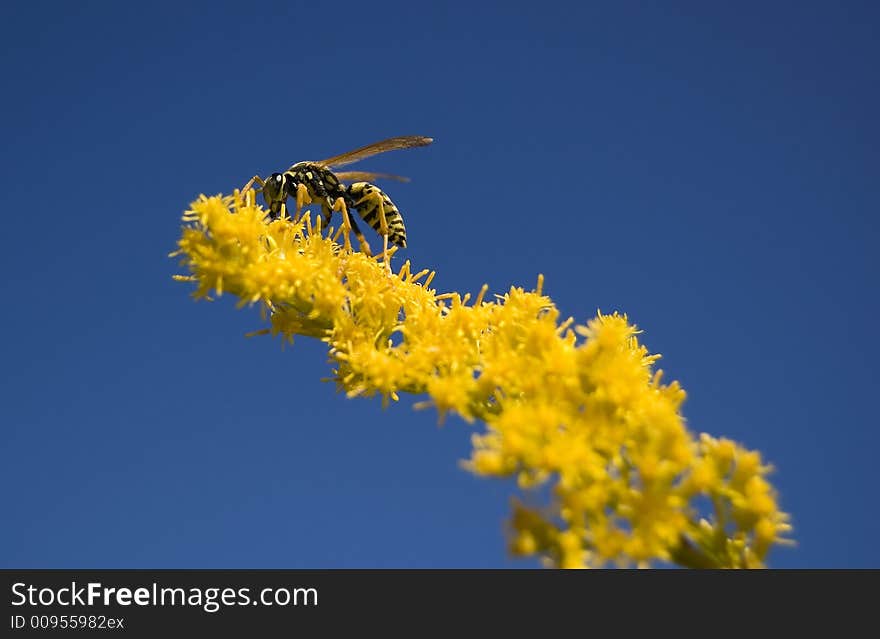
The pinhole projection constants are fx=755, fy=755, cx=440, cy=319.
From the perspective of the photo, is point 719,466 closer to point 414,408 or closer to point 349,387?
point 414,408

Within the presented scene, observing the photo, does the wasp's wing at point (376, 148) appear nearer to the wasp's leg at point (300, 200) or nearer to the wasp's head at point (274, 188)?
the wasp's head at point (274, 188)

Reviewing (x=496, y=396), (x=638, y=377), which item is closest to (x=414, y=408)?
(x=496, y=396)

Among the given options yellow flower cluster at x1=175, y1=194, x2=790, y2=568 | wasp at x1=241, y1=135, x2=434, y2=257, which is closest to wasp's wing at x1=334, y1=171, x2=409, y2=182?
wasp at x1=241, y1=135, x2=434, y2=257

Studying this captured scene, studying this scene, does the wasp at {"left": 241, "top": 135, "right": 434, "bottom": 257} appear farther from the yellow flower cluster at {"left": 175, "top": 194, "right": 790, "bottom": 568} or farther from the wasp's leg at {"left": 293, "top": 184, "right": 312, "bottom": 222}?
the yellow flower cluster at {"left": 175, "top": 194, "right": 790, "bottom": 568}

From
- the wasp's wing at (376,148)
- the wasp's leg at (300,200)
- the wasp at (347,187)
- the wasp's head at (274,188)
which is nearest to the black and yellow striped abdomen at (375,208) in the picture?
the wasp at (347,187)
